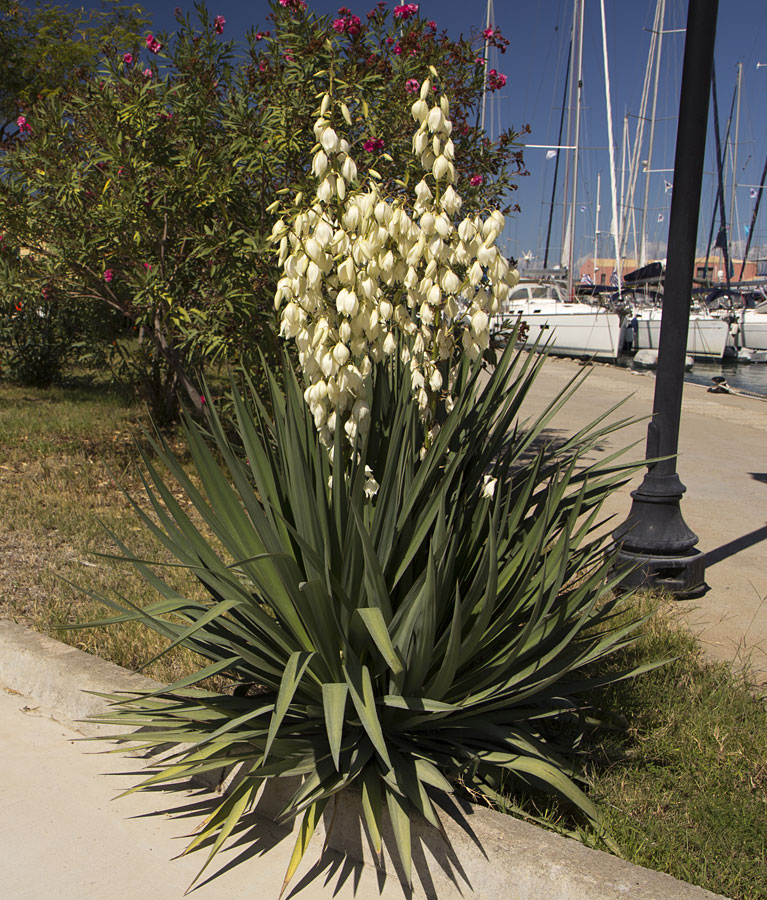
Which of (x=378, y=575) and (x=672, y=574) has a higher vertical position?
(x=378, y=575)

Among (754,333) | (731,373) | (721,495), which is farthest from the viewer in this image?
(754,333)

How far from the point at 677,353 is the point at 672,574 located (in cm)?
122

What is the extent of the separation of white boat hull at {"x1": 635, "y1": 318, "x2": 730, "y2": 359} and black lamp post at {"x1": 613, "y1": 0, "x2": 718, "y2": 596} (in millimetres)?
28068

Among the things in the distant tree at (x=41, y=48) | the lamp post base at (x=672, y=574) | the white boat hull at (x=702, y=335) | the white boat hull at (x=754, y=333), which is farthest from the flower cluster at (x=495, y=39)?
the white boat hull at (x=754, y=333)

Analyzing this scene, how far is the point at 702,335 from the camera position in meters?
32.5

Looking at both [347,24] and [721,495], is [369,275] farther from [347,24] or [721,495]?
[721,495]

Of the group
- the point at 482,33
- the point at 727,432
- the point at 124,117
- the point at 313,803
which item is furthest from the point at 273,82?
the point at 727,432

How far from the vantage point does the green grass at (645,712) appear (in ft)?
8.50

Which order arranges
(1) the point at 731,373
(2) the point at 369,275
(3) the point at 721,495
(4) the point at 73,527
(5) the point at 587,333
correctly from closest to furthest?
(2) the point at 369,275
(4) the point at 73,527
(3) the point at 721,495
(5) the point at 587,333
(1) the point at 731,373

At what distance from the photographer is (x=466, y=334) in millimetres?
3162

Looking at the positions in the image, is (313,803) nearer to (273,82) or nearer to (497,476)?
(497,476)

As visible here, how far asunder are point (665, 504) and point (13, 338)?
398 inches

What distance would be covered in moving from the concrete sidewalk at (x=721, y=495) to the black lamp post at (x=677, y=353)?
10.0 inches

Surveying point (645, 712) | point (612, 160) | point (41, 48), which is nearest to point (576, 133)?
point (612, 160)
